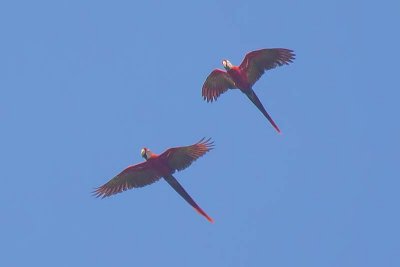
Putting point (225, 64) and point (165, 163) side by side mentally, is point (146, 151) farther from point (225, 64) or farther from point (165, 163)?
point (225, 64)

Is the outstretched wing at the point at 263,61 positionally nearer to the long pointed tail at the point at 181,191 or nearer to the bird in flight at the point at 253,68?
the bird in flight at the point at 253,68

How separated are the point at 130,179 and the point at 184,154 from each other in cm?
150

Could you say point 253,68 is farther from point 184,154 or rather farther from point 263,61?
point 184,154

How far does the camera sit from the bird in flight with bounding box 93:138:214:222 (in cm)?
1816

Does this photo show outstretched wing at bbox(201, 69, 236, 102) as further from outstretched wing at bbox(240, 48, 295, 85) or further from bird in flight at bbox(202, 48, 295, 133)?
outstretched wing at bbox(240, 48, 295, 85)

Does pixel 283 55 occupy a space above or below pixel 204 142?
above

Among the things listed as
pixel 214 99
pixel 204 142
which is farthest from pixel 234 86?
pixel 204 142

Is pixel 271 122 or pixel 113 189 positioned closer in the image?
pixel 113 189

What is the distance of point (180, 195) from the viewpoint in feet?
61.2

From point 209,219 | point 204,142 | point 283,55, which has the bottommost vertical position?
point 209,219

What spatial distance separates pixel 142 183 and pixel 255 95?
366 centimetres

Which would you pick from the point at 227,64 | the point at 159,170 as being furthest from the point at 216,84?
the point at 159,170

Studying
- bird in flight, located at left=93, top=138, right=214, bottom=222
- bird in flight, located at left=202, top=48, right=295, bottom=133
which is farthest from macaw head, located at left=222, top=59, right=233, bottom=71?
bird in flight, located at left=93, top=138, right=214, bottom=222

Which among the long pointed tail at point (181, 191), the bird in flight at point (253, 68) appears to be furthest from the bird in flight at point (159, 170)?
the bird in flight at point (253, 68)
